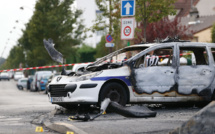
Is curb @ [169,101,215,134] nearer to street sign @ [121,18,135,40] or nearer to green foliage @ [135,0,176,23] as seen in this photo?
street sign @ [121,18,135,40]

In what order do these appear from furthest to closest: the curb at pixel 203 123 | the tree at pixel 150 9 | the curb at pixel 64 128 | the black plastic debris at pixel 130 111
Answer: the tree at pixel 150 9 < the black plastic debris at pixel 130 111 < the curb at pixel 64 128 < the curb at pixel 203 123

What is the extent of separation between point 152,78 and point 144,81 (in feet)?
0.64

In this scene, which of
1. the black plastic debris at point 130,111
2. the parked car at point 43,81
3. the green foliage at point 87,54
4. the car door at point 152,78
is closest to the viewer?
the black plastic debris at point 130,111

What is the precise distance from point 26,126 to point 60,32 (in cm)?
4194

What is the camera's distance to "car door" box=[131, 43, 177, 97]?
1110 centimetres

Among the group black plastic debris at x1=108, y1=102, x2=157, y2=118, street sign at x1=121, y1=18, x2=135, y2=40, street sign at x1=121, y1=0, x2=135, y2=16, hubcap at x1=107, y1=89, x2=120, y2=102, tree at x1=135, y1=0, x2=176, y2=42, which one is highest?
tree at x1=135, y1=0, x2=176, y2=42

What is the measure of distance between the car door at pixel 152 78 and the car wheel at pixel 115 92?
323 millimetres

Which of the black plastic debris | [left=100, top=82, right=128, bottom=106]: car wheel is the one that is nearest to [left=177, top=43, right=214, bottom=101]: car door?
[left=100, top=82, right=128, bottom=106]: car wheel

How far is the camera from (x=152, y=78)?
11.2m

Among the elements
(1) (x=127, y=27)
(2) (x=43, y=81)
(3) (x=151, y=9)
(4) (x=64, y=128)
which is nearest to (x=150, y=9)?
(3) (x=151, y=9)

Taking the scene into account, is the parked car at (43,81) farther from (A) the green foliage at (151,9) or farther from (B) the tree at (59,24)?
(B) the tree at (59,24)

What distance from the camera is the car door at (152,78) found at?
11.1 meters

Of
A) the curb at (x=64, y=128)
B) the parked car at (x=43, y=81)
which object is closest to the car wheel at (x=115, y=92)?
the curb at (x=64, y=128)

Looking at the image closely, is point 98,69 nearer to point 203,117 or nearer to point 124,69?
point 124,69
